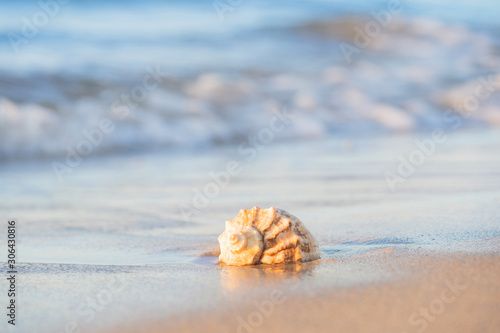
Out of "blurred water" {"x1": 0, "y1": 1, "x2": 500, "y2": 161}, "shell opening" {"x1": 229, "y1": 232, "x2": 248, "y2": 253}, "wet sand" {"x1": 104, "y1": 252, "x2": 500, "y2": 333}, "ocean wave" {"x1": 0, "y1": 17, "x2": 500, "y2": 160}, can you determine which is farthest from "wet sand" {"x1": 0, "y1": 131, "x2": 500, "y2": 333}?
"blurred water" {"x1": 0, "y1": 1, "x2": 500, "y2": 161}

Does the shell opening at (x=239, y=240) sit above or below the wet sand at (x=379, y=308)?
above

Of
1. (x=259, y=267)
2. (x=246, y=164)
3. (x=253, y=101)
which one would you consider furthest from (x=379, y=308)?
(x=253, y=101)

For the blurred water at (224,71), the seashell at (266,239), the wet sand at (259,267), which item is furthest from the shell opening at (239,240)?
the blurred water at (224,71)

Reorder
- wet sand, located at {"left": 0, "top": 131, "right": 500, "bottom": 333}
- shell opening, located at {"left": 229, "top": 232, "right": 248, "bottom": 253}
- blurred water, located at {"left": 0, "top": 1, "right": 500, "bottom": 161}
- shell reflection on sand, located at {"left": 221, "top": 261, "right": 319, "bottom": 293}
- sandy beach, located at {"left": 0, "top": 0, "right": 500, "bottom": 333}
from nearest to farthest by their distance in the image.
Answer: wet sand, located at {"left": 0, "top": 131, "right": 500, "bottom": 333}
sandy beach, located at {"left": 0, "top": 0, "right": 500, "bottom": 333}
shell reflection on sand, located at {"left": 221, "top": 261, "right": 319, "bottom": 293}
shell opening, located at {"left": 229, "top": 232, "right": 248, "bottom": 253}
blurred water, located at {"left": 0, "top": 1, "right": 500, "bottom": 161}

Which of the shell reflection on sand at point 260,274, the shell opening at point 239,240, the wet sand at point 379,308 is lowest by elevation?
the wet sand at point 379,308

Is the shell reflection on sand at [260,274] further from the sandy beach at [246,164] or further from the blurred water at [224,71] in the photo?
the blurred water at [224,71]

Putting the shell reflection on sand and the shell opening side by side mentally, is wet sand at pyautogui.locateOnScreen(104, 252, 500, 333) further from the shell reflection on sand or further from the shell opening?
the shell opening
